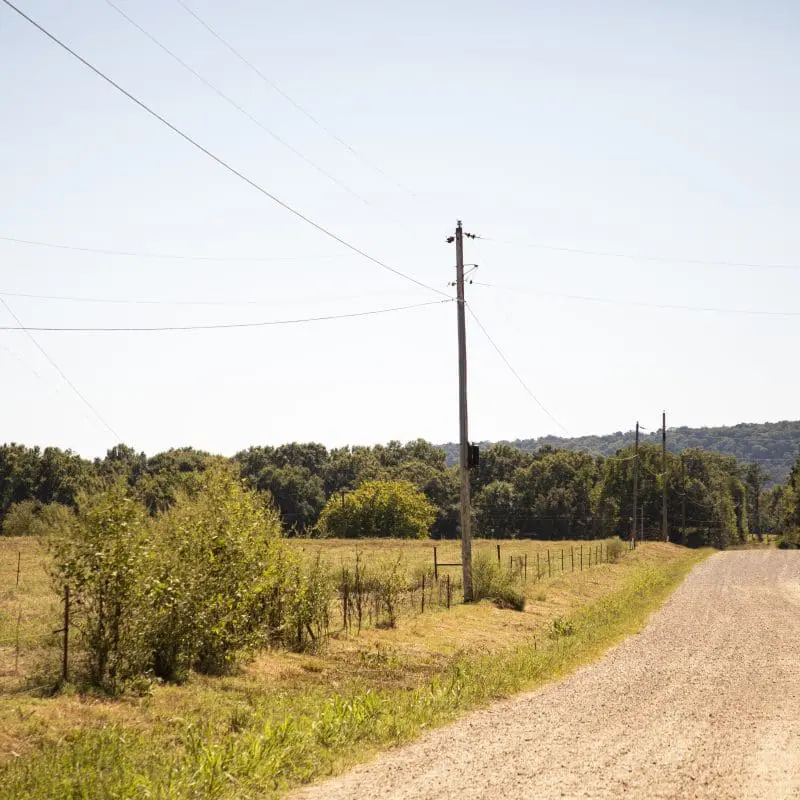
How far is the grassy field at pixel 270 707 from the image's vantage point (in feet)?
31.5

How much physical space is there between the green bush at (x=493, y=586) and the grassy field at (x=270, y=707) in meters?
2.03

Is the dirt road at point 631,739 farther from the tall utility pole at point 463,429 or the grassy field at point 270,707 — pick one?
the tall utility pole at point 463,429

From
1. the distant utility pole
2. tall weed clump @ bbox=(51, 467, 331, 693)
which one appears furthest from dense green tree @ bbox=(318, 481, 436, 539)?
tall weed clump @ bbox=(51, 467, 331, 693)

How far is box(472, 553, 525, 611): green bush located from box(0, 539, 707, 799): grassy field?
2032mm

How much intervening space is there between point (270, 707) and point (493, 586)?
15.7 m

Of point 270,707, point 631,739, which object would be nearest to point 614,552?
point 270,707

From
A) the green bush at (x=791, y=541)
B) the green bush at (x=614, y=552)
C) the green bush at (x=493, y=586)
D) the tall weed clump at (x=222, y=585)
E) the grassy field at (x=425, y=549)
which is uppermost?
the tall weed clump at (x=222, y=585)

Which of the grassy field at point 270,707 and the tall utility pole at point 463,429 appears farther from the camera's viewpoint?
the tall utility pole at point 463,429

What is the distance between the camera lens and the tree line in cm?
9681

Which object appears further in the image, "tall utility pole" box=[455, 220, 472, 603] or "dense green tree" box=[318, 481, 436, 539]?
"dense green tree" box=[318, 481, 436, 539]

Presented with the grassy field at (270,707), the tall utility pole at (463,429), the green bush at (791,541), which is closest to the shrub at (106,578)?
the grassy field at (270,707)

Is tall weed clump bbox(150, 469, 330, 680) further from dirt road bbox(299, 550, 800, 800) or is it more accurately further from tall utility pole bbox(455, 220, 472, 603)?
tall utility pole bbox(455, 220, 472, 603)

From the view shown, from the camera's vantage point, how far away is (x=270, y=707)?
13297 millimetres

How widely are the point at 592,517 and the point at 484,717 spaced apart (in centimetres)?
11337
